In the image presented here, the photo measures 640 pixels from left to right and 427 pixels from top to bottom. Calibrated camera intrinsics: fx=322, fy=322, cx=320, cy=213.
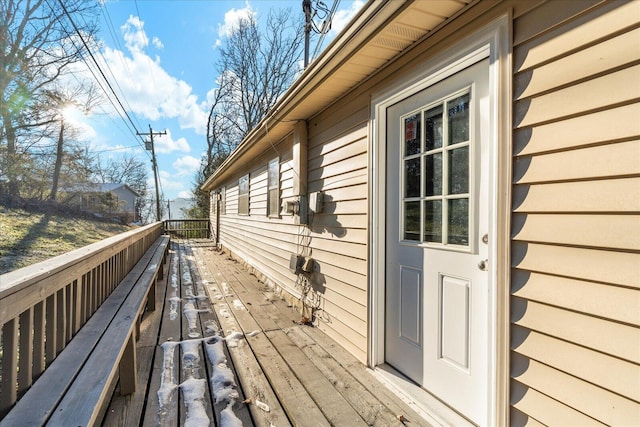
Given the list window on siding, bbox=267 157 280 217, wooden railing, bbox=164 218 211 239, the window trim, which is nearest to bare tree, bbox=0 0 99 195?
the window trim

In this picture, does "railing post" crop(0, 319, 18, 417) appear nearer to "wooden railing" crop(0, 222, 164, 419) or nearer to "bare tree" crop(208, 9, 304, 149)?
"wooden railing" crop(0, 222, 164, 419)

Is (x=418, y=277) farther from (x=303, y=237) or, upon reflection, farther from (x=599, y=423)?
(x=303, y=237)

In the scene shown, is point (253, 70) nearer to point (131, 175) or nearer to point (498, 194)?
point (131, 175)

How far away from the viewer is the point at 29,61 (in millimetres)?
9633

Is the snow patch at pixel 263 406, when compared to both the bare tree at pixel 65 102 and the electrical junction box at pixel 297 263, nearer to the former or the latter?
the electrical junction box at pixel 297 263

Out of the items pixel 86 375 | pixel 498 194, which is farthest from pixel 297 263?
pixel 498 194

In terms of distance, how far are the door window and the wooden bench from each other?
183 centimetres

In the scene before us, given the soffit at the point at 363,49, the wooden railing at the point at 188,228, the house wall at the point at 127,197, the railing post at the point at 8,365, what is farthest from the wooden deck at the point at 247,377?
the house wall at the point at 127,197

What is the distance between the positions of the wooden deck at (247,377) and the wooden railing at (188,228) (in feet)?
42.0

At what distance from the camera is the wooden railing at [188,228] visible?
51.4 feet

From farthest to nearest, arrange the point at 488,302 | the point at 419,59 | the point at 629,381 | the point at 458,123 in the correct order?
the point at 419,59 < the point at 458,123 < the point at 488,302 < the point at 629,381

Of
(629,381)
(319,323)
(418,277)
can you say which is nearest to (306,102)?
(418,277)

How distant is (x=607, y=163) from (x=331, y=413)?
5.91 feet

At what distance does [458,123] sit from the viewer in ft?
6.07
